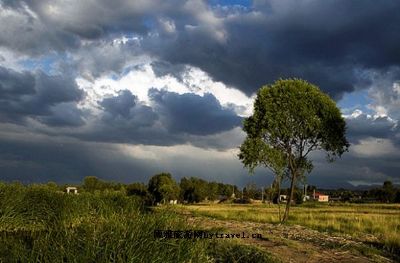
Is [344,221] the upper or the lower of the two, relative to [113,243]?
upper

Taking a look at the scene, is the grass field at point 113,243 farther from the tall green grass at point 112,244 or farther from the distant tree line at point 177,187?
the distant tree line at point 177,187

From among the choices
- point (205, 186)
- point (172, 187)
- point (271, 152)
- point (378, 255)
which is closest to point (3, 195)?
point (378, 255)

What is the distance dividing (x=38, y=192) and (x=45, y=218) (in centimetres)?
248

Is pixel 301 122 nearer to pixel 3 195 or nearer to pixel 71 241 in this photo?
pixel 3 195

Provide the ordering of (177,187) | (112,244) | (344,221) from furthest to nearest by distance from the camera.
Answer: (177,187)
(344,221)
(112,244)

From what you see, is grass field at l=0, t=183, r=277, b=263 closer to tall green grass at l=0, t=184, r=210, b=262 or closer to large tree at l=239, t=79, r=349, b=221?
tall green grass at l=0, t=184, r=210, b=262

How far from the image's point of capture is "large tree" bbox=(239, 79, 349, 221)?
116ft

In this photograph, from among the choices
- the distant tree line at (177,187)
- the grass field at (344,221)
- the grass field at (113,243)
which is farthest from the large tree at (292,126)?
the distant tree line at (177,187)

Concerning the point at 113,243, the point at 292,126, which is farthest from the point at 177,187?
the point at 113,243

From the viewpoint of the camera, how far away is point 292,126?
35406mm

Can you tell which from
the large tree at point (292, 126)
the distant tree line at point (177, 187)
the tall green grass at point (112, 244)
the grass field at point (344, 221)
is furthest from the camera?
the distant tree line at point (177, 187)

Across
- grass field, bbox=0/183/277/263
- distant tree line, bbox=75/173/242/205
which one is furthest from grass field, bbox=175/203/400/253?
distant tree line, bbox=75/173/242/205

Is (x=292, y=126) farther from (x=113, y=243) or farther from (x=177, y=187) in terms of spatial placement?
(x=177, y=187)

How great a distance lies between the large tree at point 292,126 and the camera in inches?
1395
